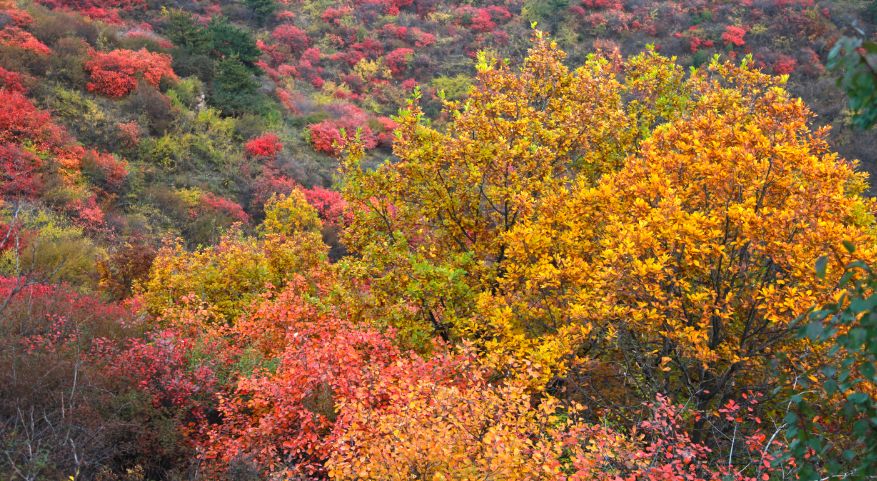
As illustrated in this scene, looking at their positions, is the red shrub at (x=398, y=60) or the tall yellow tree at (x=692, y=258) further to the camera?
the red shrub at (x=398, y=60)

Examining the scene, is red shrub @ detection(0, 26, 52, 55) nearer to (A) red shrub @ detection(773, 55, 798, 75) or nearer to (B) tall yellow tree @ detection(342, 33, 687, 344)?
(B) tall yellow tree @ detection(342, 33, 687, 344)

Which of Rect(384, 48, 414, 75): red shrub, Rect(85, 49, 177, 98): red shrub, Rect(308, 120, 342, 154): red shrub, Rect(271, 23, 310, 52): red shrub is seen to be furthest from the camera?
Rect(384, 48, 414, 75): red shrub

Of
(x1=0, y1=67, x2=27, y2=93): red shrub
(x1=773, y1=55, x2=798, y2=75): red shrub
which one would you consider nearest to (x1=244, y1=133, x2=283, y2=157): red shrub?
(x1=0, y1=67, x2=27, y2=93): red shrub

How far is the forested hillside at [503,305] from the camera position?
5.52 metres

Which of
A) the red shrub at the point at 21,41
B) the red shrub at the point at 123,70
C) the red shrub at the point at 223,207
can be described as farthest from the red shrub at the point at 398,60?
the red shrub at the point at 21,41

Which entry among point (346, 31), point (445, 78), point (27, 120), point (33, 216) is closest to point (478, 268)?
point (33, 216)

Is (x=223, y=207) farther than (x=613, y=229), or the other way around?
(x=223, y=207)

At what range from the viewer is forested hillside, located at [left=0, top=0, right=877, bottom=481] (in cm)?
552

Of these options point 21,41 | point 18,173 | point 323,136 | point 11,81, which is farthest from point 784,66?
point 21,41

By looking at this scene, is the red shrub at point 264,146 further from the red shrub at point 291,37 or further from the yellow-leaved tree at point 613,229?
the yellow-leaved tree at point 613,229

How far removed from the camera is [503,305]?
8109 millimetres

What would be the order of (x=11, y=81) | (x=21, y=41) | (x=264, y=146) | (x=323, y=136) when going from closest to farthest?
(x=11, y=81) → (x=21, y=41) → (x=264, y=146) → (x=323, y=136)

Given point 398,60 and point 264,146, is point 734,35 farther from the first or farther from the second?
point 264,146

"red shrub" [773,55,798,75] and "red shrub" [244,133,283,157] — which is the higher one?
"red shrub" [773,55,798,75]
